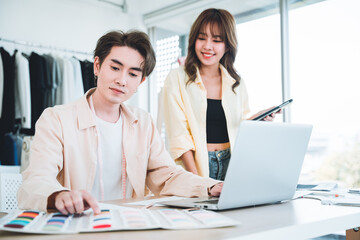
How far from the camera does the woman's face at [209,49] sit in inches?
74.5

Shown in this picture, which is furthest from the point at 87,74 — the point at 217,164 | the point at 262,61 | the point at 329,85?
the point at 217,164

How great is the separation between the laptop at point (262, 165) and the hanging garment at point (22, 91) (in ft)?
8.84

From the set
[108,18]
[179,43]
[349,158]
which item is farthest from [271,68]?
[108,18]

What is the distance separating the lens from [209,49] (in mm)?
1882

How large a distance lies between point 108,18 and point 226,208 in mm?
3970

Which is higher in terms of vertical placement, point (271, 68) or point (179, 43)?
point (179, 43)

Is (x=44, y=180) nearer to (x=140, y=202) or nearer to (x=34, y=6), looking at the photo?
(x=140, y=202)

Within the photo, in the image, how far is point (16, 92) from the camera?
341 centimetres

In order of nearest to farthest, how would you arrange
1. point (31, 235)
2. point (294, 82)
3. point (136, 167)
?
point (31, 235) < point (136, 167) < point (294, 82)

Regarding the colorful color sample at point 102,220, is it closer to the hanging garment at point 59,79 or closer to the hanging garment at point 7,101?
the hanging garment at point 7,101

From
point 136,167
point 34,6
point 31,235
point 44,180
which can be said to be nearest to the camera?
point 31,235

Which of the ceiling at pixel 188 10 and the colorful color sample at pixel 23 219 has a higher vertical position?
the ceiling at pixel 188 10

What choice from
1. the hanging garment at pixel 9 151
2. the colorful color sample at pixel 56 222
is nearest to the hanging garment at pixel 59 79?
the hanging garment at pixel 9 151

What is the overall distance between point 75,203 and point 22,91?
9.32 ft
